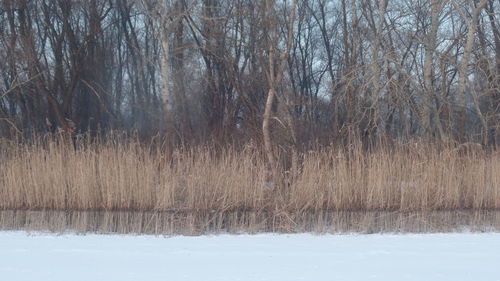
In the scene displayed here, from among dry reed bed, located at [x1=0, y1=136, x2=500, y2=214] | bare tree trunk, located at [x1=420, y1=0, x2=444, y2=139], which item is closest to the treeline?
bare tree trunk, located at [x1=420, y1=0, x2=444, y2=139]

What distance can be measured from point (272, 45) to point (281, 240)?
472 centimetres

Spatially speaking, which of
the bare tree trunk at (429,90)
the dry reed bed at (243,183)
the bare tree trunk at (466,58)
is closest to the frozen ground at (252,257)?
the dry reed bed at (243,183)

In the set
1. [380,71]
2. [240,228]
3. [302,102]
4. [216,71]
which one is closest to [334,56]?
[216,71]

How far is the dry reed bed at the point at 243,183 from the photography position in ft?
23.9

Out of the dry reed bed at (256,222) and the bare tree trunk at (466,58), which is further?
the bare tree trunk at (466,58)

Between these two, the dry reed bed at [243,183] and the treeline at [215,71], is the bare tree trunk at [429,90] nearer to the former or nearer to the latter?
the treeline at [215,71]

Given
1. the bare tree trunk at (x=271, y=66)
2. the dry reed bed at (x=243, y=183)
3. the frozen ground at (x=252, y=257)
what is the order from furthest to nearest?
the bare tree trunk at (x=271, y=66) < the dry reed bed at (x=243, y=183) < the frozen ground at (x=252, y=257)

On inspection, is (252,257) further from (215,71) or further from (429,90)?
(215,71)

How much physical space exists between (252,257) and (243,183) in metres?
1.68

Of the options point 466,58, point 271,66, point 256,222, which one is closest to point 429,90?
point 466,58

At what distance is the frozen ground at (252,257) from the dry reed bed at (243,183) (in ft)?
1.61

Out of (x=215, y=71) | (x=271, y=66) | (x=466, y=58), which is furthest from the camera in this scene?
(x=215, y=71)

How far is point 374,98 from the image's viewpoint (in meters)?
9.84

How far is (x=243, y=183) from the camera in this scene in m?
7.35
